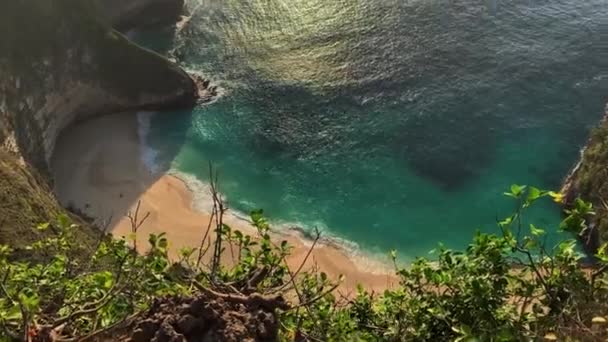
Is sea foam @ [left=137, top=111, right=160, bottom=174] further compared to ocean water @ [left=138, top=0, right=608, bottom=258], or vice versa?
sea foam @ [left=137, top=111, right=160, bottom=174]

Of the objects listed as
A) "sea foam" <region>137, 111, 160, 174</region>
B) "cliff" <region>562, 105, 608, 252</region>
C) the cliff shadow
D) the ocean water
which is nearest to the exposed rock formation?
the ocean water

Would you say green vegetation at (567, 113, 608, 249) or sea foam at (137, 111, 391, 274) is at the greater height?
green vegetation at (567, 113, 608, 249)

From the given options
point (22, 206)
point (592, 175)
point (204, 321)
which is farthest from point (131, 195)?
point (204, 321)

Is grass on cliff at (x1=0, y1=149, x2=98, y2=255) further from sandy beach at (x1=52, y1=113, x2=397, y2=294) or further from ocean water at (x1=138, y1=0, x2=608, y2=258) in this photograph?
ocean water at (x1=138, y1=0, x2=608, y2=258)

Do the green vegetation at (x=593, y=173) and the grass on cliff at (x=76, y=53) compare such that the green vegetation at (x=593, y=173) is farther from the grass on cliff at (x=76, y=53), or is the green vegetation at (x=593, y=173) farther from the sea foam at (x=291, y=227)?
the grass on cliff at (x=76, y=53)

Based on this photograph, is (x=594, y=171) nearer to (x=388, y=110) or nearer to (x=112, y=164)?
(x=388, y=110)

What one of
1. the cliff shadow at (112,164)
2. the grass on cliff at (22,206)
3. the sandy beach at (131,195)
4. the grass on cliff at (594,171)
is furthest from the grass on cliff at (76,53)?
the grass on cliff at (594,171)

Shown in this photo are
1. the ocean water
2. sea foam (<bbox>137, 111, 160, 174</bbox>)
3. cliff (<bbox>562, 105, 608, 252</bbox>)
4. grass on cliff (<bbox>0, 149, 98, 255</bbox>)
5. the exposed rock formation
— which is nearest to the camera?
grass on cliff (<bbox>0, 149, 98, 255</bbox>)
